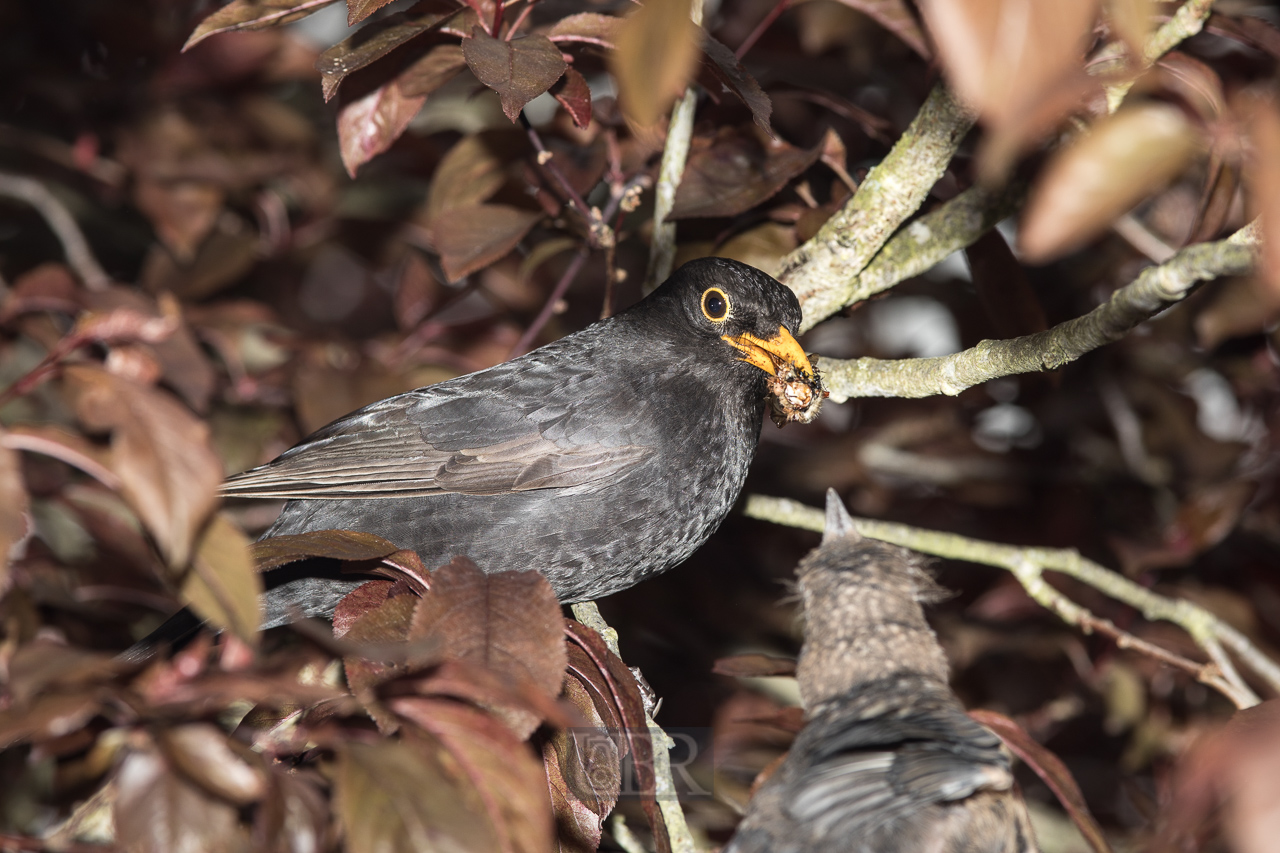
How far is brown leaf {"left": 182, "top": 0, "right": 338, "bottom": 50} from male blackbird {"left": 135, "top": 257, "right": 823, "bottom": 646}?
1.21 metres

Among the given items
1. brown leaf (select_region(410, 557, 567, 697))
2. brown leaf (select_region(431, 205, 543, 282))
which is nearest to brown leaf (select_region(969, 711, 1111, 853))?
brown leaf (select_region(410, 557, 567, 697))

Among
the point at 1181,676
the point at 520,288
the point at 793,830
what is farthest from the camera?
the point at 520,288

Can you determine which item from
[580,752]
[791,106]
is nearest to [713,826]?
[580,752]

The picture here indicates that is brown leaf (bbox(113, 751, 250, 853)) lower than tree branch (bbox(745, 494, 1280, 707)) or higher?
higher

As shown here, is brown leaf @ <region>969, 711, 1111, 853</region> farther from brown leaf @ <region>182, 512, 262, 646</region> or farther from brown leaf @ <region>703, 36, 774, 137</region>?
brown leaf @ <region>182, 512, 262, 646</region>

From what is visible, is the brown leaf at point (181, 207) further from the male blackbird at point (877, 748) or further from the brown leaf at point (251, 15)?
the male blackbird at point (877, 748)

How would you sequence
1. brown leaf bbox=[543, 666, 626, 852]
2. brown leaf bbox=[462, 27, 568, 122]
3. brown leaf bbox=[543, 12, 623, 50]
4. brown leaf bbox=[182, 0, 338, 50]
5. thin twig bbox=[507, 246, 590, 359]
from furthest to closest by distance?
thin twig bbox=[507, 246, 590, 359] → brown leaf bbox=[543, 12, 623, 50] → brown leaf bbox=[182, 0, 338, 50] → brown leaf bbox=[462, 27, 568, 122] → brown leaf bbox=[543, 666, 626, 852]

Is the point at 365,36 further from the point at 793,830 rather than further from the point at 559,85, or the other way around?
the point at 793,830

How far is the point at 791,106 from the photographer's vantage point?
430 centimetres

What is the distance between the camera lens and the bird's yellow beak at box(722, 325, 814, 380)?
9.52 ft

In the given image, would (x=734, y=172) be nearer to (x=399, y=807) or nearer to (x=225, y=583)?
(x=225, y=583)

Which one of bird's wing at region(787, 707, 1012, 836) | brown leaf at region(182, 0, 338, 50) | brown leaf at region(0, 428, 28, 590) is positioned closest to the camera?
brown leaf at region(0, 428, 28, 590)

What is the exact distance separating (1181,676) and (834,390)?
2166mm

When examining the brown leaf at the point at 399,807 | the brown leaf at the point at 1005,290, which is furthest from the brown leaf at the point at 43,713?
the brown leaf at the point at 1005,290
